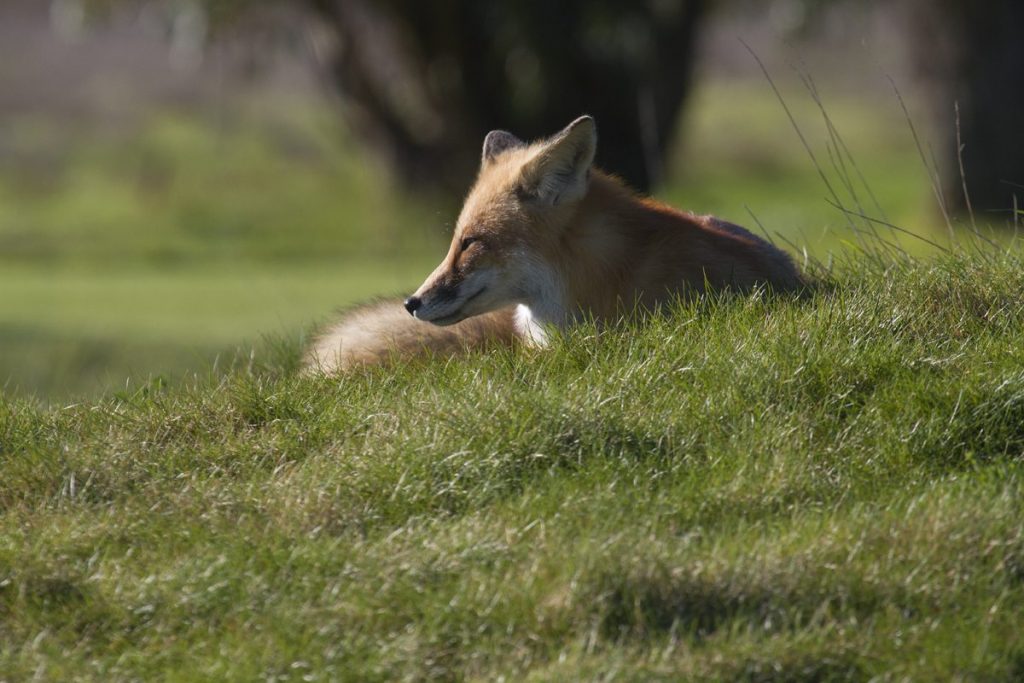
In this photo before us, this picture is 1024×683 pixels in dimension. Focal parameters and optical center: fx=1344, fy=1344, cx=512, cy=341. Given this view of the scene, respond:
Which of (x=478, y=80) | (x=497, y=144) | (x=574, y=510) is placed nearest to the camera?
(x=574, y=510)

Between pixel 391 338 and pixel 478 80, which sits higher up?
pixel 478 80

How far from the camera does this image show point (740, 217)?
23.8 meters

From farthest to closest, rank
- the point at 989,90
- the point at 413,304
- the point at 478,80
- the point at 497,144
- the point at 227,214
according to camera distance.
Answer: the point at 227,214 → the point at 478,80 → the point at 989,90 → the point at 497,144 → the point at 413,304

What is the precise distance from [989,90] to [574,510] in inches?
596

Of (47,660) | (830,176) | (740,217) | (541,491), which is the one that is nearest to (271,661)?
(47,660)

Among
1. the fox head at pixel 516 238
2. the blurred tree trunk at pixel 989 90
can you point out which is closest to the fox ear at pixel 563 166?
the fox head at pixel 516 238

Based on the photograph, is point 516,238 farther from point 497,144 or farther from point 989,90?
point 989,90

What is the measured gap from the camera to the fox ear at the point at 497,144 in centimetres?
687

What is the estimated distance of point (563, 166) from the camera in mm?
6168

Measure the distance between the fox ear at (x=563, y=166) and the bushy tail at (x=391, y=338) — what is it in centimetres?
70

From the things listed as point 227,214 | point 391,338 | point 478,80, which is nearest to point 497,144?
point 391,338

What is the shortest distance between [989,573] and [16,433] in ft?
11.9

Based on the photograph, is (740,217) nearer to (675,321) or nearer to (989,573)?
(675,321)

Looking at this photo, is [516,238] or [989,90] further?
[989,90]
